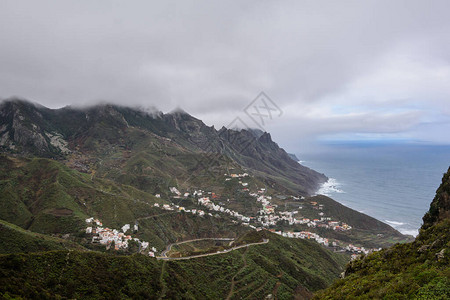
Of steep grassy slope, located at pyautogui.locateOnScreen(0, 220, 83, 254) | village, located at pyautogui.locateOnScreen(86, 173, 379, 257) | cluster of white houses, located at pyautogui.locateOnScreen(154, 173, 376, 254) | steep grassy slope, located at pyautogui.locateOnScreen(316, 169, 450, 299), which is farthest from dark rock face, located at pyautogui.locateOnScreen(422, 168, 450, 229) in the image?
cluster of white houses, located at pyautogui.locateOnScreen(154, 173, 376, 254)

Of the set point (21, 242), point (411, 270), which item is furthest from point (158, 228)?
point (411, 270)

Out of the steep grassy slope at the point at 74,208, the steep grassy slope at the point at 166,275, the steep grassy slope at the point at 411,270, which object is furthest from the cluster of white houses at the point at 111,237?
the steep grassy slope at the point at 411,270

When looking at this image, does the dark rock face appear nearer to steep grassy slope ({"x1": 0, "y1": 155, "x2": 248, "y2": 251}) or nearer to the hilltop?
the hilltop

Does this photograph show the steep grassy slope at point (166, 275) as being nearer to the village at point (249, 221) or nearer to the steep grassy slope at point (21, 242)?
the steep grassy slope at point (21, 242)

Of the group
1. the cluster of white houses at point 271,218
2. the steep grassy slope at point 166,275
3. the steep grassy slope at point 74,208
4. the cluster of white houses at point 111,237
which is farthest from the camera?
the cluster of white houses at point 271,218

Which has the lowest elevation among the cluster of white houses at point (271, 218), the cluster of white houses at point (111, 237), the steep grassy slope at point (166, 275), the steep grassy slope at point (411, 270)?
the cluster of white houses at point (111, 237)

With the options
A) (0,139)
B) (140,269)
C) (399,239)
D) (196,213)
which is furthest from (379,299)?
(0,139)

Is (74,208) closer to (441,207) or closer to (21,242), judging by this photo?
(21,242)
